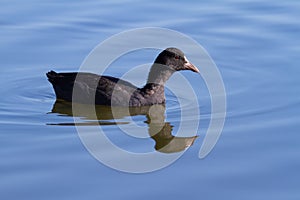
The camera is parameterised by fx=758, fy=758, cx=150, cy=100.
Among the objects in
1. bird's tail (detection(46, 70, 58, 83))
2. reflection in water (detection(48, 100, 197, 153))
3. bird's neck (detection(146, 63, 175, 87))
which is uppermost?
bird's neck (detection(146, 63, 175, 87))

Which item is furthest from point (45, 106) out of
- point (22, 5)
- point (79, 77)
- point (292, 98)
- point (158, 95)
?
point (22, 5)

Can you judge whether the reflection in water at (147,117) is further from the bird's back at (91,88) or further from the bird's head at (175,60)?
the bird's head at (175,60)

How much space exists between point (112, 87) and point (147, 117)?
72cm

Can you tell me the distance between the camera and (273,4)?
53.1ft

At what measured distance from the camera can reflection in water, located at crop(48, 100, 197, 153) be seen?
9.52 meters

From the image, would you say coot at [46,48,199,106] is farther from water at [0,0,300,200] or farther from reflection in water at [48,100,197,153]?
water at [0,0,300,200]

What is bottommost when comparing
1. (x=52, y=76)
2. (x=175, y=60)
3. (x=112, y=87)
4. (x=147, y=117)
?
(x=147, y=117)

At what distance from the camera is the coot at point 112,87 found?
11.2 meters

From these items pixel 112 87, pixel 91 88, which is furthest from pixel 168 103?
pixel 91 88

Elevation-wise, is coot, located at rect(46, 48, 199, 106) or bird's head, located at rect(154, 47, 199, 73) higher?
bird's head, located at rect(154, 47, 199, 73)

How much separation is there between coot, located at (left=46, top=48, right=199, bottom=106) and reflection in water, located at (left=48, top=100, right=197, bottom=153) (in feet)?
0.34

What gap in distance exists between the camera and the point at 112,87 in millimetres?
11156

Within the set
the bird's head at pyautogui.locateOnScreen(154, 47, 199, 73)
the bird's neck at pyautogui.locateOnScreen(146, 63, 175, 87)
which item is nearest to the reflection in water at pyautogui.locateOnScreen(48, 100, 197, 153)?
the bird's neck at pyautogui.locateOnScreen(146, 63, 175, 87)

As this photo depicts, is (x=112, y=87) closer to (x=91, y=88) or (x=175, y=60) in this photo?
(x=91, y=88)
